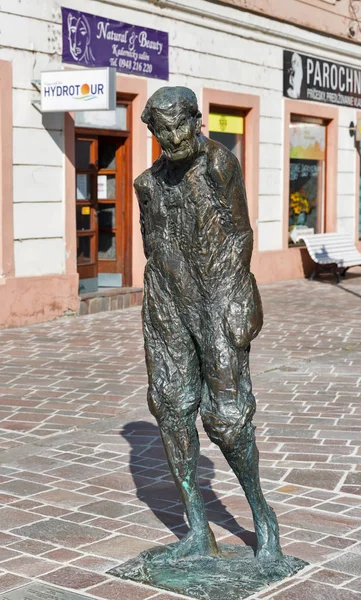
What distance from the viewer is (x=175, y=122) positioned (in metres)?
3.74

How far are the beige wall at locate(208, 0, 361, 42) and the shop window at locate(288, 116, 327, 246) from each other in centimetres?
158

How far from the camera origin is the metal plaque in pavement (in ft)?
12.4

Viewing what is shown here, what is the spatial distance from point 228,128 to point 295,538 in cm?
1180

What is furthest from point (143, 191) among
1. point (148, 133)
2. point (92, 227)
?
point (148, 133)

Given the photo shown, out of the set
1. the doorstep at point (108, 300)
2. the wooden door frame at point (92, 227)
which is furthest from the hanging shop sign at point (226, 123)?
the doorstep at point (108, 300)

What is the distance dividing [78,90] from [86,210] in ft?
6.98

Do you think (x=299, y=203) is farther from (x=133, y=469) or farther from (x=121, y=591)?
(x=121, y=591)

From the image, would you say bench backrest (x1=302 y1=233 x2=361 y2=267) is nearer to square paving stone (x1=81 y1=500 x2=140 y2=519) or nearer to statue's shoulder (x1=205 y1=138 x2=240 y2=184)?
square paving stone (x1=81 y1=500 x2=140 y2=519)

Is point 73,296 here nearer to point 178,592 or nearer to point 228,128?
point 228,128

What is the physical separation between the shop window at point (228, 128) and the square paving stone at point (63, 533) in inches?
431

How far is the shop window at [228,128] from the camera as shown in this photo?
50.4ft

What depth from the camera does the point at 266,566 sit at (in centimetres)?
395

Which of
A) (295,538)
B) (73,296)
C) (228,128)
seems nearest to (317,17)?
(228,128)

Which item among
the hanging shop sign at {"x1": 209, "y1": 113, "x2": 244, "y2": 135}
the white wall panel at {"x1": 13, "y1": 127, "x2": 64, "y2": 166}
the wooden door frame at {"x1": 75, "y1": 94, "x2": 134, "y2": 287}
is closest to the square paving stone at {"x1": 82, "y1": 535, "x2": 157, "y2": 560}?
the white wall panel at {"x1": 13, "y1": 127, "x2": 64, "y2": 166}
